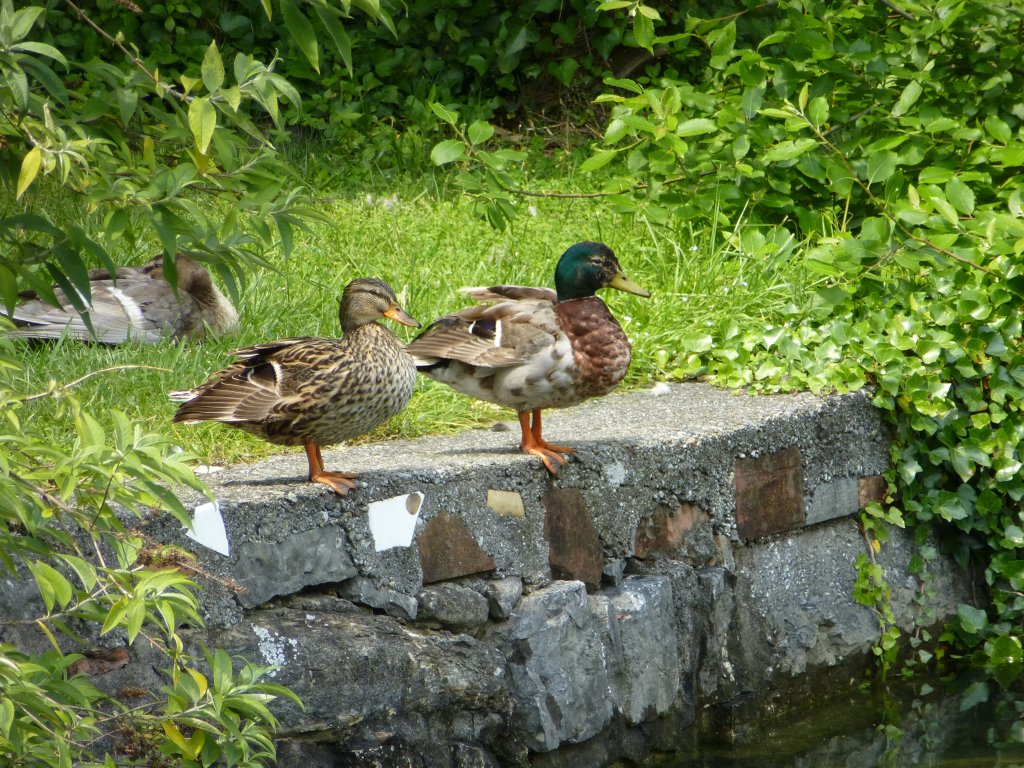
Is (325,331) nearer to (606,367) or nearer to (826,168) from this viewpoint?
(606,367)

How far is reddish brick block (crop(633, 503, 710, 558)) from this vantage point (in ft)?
14.9

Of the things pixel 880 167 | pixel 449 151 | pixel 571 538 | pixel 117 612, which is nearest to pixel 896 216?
pixel 880 167

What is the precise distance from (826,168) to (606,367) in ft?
8.30

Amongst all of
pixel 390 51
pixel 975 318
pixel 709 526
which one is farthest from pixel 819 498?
pixel 390 51

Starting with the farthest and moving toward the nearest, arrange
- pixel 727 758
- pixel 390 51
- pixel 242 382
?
pixel 390 51
pixel 727 758
pixel 242 382

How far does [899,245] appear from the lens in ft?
17.8

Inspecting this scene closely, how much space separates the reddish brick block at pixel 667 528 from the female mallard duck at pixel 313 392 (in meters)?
1.10

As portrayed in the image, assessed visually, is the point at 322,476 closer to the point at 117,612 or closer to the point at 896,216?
the point at 117,612

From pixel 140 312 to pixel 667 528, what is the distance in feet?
8.16

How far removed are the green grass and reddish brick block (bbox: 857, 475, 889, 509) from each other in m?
0.86

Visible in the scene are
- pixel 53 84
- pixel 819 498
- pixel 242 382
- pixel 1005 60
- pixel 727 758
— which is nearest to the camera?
pixel 53 84

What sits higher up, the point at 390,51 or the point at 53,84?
the point at 53,84

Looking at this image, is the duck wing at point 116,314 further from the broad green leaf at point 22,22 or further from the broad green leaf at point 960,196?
the broad green leaf at point 22,22

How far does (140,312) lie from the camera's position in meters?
5.73
